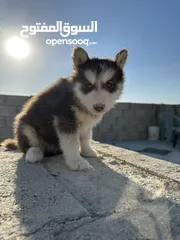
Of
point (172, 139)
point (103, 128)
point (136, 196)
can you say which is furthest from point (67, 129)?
point (172, 139)

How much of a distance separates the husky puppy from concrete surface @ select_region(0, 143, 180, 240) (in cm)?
23

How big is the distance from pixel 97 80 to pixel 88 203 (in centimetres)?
110

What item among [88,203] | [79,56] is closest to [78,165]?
[88,203]

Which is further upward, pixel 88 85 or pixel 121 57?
pixel 121 57

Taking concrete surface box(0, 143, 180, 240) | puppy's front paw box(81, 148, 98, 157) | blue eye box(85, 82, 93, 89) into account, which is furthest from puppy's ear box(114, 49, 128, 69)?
concrete surface box(0, 143, 180, 240)

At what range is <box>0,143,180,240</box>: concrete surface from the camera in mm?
884

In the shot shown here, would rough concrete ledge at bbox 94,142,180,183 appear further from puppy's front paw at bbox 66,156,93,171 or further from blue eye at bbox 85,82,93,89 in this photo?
blue eye at bbox 85,82,93,89

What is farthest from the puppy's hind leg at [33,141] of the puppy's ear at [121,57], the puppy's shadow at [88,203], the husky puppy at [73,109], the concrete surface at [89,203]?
the puppy's ear at [121,57]

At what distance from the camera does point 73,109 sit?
195 cm

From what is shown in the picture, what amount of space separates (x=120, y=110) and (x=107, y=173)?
6.23m

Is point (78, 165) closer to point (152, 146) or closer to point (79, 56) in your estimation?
point (79, 56)

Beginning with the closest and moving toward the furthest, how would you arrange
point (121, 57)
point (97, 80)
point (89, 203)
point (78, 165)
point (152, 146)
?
point (89, 203)
point (78, 165)
point (97, 80)
point (121, 57)
point (152, 146)

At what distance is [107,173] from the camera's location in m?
1.66

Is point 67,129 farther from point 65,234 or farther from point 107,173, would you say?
point 65,234
